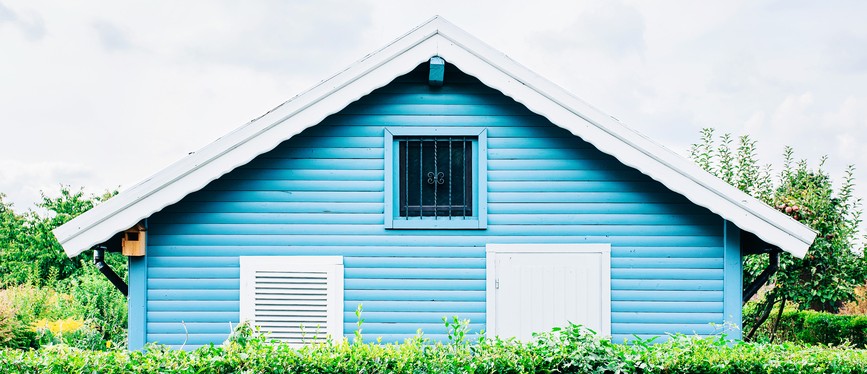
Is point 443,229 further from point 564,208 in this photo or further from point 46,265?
point 46,265

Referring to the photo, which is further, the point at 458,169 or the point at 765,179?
the point at 765,179

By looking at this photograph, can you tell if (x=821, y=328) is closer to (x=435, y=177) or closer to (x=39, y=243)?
(x=435, y=177)

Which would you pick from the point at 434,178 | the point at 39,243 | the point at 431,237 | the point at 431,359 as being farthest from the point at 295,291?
the point at 39,243

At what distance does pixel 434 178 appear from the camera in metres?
7.39

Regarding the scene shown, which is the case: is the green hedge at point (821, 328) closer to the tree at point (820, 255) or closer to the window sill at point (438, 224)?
the tree at point (820, 255)

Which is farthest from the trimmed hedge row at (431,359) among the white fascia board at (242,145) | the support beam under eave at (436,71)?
the support beam under eave at (436,71)

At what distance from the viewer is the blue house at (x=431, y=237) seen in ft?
24.1

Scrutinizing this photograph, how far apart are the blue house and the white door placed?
16 millimetres

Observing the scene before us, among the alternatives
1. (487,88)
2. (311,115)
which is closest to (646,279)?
(487,88)

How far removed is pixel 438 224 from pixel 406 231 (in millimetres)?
374

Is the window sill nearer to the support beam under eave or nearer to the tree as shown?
the support beam under eave

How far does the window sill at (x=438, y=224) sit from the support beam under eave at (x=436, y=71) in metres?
1.55

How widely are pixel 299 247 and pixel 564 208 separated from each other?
10.0 feet

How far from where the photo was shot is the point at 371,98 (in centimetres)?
736
